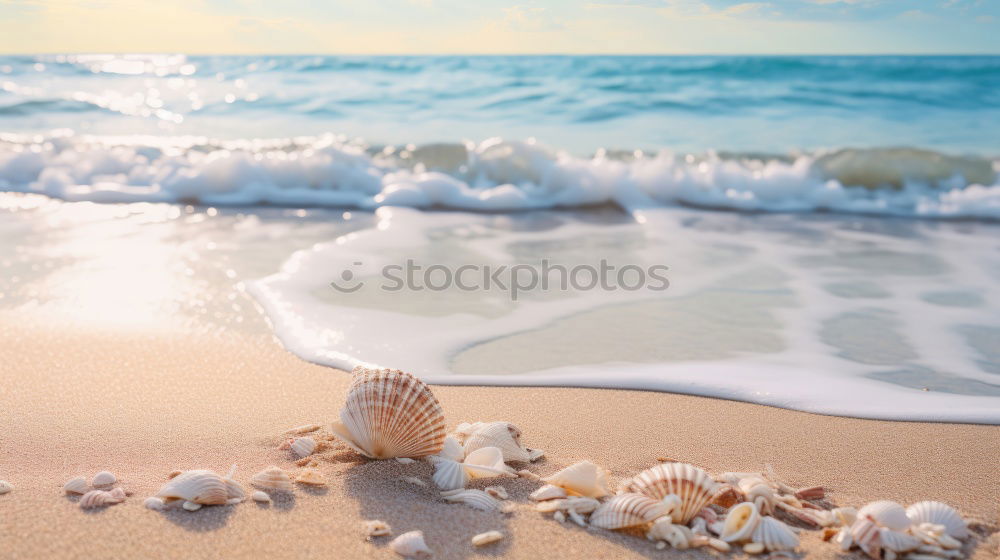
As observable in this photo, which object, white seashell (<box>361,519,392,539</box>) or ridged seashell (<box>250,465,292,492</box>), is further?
ridged seashell (<box>250,465,292,492</box>)

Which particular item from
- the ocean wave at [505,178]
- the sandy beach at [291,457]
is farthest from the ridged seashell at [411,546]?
the ocean wave at [505,178]

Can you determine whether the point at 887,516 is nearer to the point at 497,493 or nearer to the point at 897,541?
the point at 897,541

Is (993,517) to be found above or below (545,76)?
below

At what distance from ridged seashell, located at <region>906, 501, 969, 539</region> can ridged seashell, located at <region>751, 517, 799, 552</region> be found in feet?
0.91

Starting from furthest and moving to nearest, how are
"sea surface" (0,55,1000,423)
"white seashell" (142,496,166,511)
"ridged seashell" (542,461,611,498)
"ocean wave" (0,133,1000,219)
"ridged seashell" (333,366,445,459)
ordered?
"ocean wave" (0,133,1000,219) → "sea surface" (0,55,1000,423) → "ridged seashell" (333,366,445,459) → "ridged seashell" (542,461,611,498) → "white seashell" (142,496,166,511)

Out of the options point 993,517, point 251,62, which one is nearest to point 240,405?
point 993,517

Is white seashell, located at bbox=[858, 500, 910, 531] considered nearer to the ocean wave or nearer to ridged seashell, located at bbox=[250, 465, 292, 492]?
ridged seashell, located at bbox=[250, 465, 292, 492]

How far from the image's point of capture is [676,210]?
6426 millimetres

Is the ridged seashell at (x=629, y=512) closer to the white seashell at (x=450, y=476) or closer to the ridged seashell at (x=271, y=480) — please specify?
the white seashell at (x=450, y=476)

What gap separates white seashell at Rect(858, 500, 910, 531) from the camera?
1.66m

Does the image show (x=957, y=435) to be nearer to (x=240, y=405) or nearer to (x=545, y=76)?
(x=240, y=405)

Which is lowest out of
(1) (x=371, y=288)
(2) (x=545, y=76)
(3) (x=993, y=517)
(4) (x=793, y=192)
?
(3) (x=993, y=517)

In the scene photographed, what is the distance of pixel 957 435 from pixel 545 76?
11812mm

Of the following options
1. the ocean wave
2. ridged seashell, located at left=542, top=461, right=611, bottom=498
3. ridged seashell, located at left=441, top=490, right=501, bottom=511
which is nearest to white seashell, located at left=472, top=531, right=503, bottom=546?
ridged seashell, located at left=441, top=490, right=501, bottom=511
